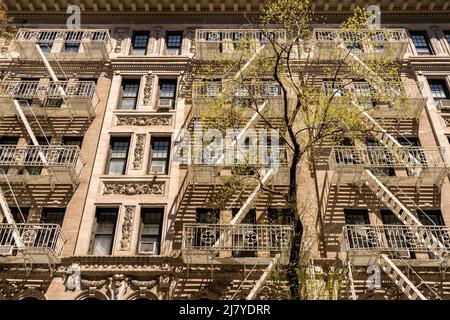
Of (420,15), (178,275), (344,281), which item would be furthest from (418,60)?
(178,275)

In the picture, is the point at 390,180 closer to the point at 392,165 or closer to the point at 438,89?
the point at 392,165

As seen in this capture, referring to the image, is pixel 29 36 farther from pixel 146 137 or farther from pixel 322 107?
pixel 322 107

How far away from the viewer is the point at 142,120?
2059cm

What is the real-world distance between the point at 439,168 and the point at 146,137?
40.3 feet

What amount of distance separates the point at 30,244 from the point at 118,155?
5303mm

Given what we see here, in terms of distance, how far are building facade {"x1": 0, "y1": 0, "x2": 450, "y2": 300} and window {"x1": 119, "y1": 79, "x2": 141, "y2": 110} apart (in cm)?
8

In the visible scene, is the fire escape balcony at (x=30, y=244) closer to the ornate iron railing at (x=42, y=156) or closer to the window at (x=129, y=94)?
the ornate iron railing at (x=42, y=156)

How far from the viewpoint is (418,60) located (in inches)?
885

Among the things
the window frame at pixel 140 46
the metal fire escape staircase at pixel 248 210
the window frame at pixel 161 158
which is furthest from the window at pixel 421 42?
the window frame at pixel 140 46

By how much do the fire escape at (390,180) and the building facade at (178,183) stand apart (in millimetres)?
75

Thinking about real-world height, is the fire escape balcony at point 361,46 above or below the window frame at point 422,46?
below

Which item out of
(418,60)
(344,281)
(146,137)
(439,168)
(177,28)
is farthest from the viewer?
(177,28)

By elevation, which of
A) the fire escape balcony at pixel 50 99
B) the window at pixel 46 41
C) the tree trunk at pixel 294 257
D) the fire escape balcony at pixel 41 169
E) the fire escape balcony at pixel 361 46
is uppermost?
the window at pixel 46 41

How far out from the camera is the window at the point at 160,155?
757 inches
